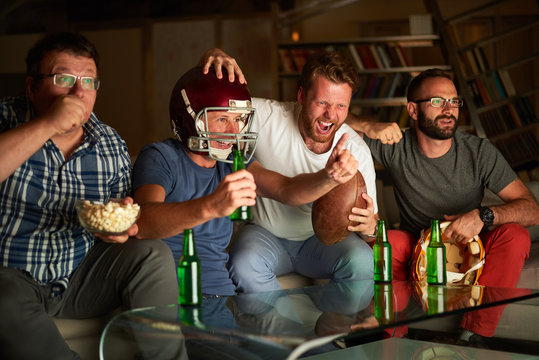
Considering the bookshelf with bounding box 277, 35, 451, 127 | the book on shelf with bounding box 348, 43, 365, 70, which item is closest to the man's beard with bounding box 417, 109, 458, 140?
the bookshelf with bounding box 277, 35, 451, 127

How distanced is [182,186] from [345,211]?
2.04ft

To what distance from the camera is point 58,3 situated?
25.5 ft

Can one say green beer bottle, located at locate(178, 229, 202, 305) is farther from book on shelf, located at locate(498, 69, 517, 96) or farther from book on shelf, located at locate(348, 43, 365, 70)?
book on shelf, located at locate(498, 69, 517, 96)

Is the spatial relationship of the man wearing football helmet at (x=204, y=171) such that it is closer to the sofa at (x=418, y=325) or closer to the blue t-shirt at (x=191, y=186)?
the blue t-shirt at (x=191, y=186)

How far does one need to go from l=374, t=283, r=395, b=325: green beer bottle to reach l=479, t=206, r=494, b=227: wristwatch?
0.79 meters

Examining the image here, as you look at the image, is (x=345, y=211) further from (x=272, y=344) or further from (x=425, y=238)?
(x=272, y=344)

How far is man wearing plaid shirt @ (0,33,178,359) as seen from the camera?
71.7 inches

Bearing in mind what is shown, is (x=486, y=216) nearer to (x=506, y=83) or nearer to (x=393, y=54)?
(x=506, y=83)

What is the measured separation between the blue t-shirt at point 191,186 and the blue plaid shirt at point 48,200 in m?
0.14

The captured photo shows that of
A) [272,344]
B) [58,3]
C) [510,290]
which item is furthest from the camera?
[58,3]

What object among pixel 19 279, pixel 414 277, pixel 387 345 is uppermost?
pixel 19 279

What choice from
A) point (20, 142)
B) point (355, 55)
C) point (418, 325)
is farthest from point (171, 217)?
point (355, 55)

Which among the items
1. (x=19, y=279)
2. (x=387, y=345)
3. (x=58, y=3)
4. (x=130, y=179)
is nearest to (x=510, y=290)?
(x=387, y=345)

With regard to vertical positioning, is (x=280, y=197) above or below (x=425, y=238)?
above
